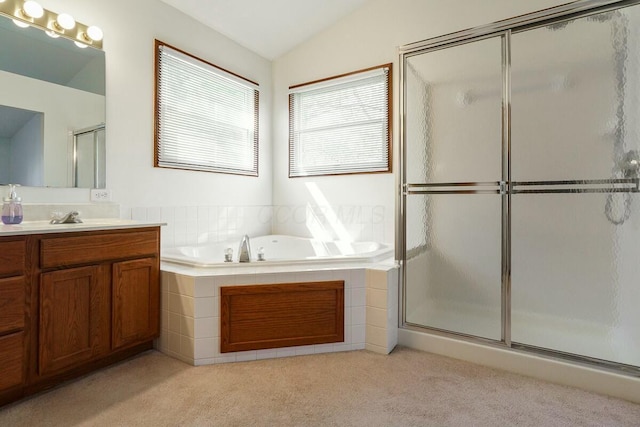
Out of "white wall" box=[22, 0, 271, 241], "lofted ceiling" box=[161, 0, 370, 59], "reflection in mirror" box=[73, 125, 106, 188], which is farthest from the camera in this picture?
"lofted ceiling" box=[161, 0, 370, 59]

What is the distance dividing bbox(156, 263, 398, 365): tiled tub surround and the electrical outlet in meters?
0.60

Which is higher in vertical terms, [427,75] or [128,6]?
[128,6]

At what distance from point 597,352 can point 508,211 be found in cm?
83

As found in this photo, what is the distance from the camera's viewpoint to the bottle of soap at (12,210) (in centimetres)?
180

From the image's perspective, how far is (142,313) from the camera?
2.03 metres

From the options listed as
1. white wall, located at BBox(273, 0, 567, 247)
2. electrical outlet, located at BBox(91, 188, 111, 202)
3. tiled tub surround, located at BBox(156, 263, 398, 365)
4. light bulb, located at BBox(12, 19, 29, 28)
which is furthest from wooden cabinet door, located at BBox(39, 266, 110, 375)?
white wall, located at BBox(273, 0, 567, 247)

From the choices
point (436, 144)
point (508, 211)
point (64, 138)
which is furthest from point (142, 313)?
point (508, 211)

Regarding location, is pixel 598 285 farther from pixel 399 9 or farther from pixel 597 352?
pixel 399 9

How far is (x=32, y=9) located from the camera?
2.00 meters

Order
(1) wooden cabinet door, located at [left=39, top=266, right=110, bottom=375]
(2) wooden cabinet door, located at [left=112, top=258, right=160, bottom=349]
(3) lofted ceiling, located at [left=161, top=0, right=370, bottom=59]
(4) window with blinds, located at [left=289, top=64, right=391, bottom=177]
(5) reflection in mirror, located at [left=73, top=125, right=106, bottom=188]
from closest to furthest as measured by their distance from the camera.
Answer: (1) wooden cabinet door, located at [left=39, top=266, right=110, bottom=375] < (2) wooden cabinet door, located at [left=112, top=258, right=160, bottom=349] < (5) reflection in mirror, located at [left=73, top=125, right=106, bottom=188] < (3) lofted ceiling, located at [left=161, top=0, right=370, bottom=59] < (4) window with blinds, located at [left=289, top=64, right=391, bottom=177]

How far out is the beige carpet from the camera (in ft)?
4.95

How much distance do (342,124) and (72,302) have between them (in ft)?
8.19

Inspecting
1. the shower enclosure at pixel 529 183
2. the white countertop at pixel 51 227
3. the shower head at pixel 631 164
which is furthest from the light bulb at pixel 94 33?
the shower head at pixel 631 164

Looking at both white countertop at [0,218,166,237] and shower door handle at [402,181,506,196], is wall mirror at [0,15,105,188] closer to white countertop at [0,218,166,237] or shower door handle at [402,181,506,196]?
white countertop at [0,218,166,237]
